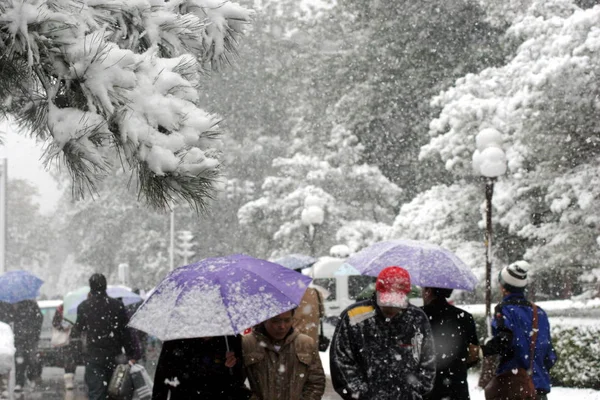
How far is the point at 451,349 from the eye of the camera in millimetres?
6633

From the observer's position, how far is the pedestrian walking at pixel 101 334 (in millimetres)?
9758

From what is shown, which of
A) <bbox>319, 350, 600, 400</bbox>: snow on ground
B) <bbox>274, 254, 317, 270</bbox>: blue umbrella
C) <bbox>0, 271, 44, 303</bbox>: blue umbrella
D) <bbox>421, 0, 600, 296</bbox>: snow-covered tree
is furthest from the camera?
<bbox>421, 0, 600, 296</bbox>: snow-covered tree

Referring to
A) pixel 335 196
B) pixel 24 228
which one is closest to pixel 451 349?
pixel 335 196

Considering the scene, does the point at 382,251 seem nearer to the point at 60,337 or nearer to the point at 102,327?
the point at 102,327

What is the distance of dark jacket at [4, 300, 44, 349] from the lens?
14.1m

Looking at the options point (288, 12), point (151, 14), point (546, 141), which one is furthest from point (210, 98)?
point (151, 14)

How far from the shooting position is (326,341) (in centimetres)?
884

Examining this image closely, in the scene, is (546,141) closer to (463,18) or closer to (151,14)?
(151,14)

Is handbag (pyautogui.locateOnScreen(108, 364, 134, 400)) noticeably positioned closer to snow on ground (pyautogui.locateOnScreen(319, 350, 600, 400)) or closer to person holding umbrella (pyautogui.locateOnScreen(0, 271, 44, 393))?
person holding umbrella (pyautogui.locateOnScreen(0, 271, 44, 393))

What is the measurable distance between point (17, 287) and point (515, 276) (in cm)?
924

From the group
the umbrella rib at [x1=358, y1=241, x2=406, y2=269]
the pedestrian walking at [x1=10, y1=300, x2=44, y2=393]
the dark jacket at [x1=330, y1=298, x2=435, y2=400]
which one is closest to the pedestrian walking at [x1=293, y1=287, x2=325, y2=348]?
the umbrella rib at [x1=358, y1=241, x2=406, y2=269]

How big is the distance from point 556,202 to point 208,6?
12.0 m

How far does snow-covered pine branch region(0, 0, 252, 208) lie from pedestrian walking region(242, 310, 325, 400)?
985 millimetres

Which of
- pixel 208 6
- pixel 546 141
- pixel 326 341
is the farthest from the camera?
pixel 546 141
